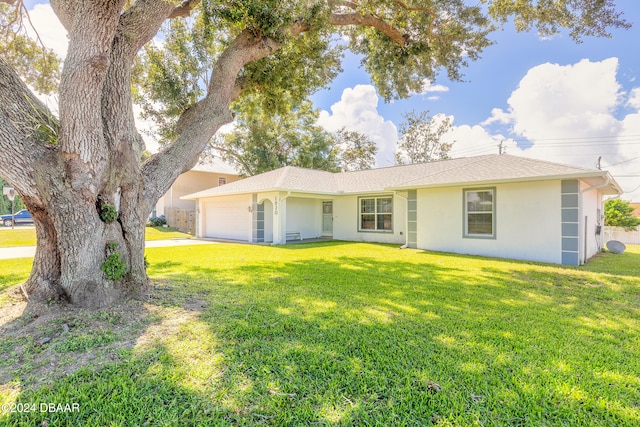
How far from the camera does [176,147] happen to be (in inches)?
192

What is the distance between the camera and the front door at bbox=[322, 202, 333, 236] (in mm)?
15966

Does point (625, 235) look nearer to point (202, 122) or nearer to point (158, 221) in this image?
point (202, 122)

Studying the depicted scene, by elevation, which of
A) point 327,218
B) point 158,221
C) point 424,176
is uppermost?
Result: point 424,176

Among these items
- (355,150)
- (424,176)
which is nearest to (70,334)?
(424,176)

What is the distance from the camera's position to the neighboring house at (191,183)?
23.1m

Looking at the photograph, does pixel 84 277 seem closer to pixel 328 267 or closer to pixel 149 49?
pixel 328 267

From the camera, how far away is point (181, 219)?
20859 millimetres

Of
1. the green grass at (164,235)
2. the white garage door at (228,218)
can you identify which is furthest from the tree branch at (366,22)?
the green grass at (164,235)

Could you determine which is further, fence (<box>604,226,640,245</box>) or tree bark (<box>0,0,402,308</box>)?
fence (<box>604,226,640,245</box>)

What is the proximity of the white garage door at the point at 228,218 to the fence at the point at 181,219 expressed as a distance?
3161 mm

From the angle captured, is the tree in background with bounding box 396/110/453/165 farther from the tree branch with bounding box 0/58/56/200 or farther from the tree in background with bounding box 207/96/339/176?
the tree branch with bounding box 0/58/56/200

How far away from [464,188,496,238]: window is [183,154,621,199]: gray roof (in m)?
0.56

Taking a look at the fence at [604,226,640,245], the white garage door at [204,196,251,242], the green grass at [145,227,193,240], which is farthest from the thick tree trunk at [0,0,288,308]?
the fence at [604,226,640,245]

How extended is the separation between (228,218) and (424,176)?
1019 cm
